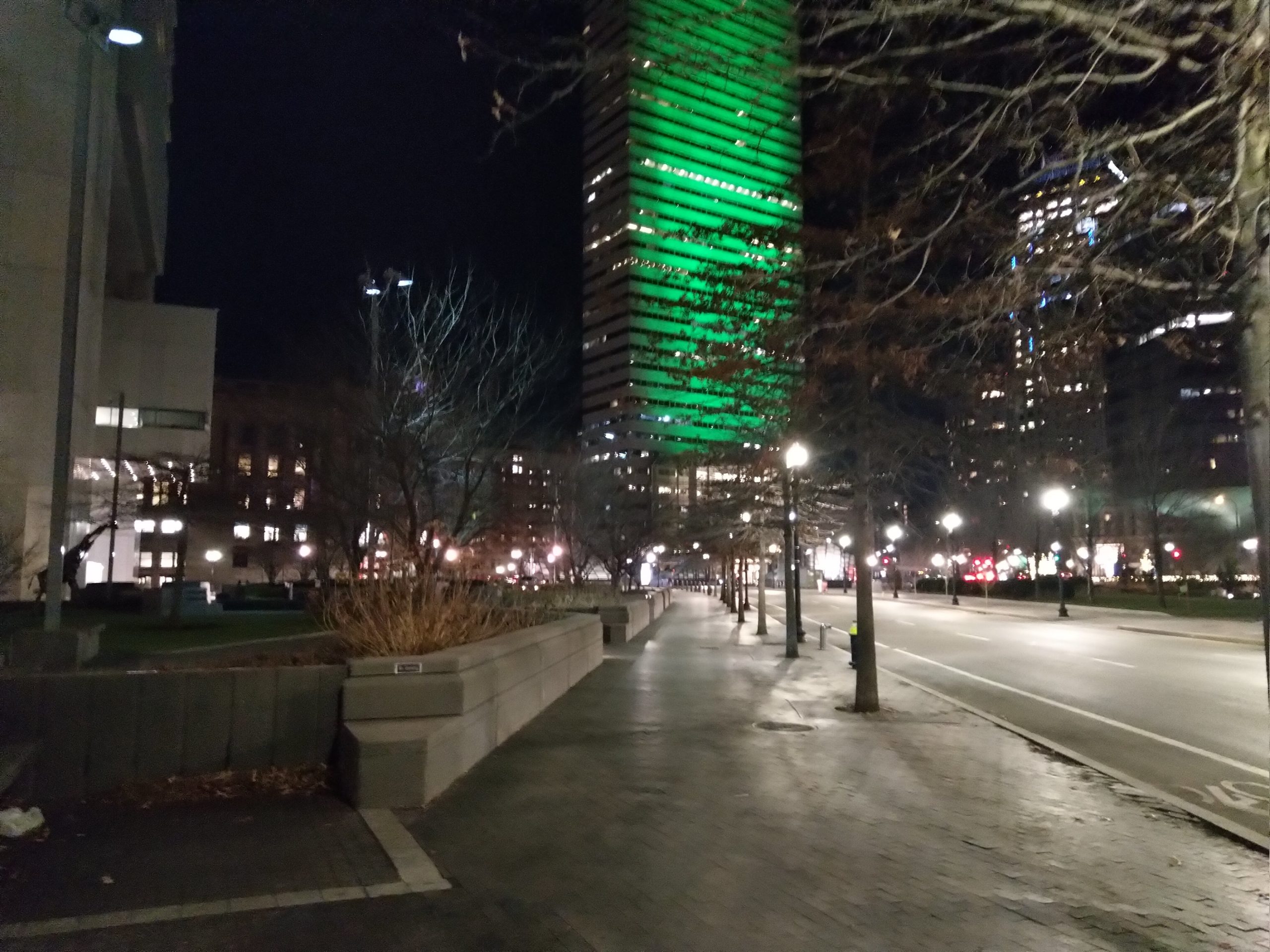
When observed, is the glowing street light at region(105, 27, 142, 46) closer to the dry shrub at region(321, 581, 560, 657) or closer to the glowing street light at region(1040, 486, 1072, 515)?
the dry shrub at region(321, 581, 560, 657)

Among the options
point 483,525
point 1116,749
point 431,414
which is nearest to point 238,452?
point 483,525

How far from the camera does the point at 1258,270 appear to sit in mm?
5809

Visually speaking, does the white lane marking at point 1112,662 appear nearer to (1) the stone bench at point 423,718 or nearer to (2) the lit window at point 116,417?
(1) the stone bench at point 423,718

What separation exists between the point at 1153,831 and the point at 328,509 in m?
22.2

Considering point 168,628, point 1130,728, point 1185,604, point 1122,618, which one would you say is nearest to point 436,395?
point 168,628

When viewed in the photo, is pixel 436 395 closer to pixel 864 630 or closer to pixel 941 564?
pixel 864 630

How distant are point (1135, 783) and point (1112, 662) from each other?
13664 mm

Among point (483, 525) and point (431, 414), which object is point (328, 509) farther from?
point (431, 414)

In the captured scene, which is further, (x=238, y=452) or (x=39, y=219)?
(x=238, y=452)

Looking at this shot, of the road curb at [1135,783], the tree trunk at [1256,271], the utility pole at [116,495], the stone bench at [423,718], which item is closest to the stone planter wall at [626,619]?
the road curb at [1135,783]

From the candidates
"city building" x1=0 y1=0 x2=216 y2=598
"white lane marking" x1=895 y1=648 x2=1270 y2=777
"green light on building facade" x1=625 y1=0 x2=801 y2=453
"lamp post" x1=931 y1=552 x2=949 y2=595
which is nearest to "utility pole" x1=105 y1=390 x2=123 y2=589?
"city building" x1=0 y1=0 x2=216 y2=598

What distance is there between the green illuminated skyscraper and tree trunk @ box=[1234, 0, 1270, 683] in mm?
2635

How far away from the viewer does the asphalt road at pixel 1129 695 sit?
9.63 meters

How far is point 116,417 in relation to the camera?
154ft
